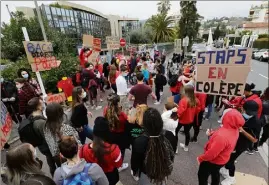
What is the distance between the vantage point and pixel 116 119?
10.1 feet

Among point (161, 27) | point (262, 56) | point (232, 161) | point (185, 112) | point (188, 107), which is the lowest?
point (262, 56)

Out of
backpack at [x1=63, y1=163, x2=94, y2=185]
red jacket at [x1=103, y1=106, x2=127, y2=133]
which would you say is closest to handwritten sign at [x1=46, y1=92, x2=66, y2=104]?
red jacket at [x1=103, y1=106, x2=127, y2=133]

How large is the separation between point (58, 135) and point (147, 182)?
1453mm

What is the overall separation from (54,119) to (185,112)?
8.31ft

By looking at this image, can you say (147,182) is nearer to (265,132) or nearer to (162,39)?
(265,132)

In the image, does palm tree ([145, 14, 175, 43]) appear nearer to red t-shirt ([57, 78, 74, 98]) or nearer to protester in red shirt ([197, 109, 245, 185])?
red t-shirt ([57, 78, 74, 98])

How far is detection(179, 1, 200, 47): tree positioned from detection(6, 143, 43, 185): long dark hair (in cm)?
2865

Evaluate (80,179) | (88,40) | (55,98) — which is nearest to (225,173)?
(80,179)

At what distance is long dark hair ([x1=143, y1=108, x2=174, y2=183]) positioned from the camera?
211cm

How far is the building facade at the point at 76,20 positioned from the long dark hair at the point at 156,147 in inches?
731

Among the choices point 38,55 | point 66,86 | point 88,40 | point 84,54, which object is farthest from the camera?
point 88,40

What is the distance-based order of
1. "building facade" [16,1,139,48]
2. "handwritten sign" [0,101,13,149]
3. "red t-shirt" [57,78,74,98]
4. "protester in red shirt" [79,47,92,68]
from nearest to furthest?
"handwritten sign" [0,101,13,149] < "red t-shirt" [57,78,74,98] < "protester in red shirt" [79,47,92,68] < "building facade" [16,1,139,48]

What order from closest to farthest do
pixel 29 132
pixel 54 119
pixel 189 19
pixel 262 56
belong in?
pixel 54 119 < pixel 29 132 < pixel 262 56 < pixel 189 19

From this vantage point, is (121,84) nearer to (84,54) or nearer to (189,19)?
(84,54)
